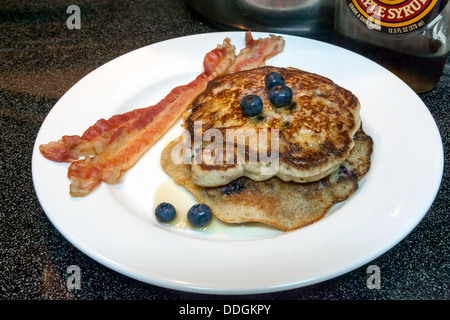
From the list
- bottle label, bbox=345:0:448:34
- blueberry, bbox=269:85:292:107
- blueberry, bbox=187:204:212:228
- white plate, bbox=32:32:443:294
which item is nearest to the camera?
white plate, bbox=32:32:443:294

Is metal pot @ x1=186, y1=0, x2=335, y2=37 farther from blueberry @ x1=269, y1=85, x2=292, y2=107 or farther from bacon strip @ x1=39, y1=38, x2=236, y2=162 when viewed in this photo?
blueberry @ x1=269, y1=85, x2=292, y2=107

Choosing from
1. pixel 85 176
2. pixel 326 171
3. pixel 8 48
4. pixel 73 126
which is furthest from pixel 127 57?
pixel 326 171

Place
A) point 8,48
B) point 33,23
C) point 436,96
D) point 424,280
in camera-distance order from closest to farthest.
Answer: point 424,280, point 436,96, point 8,48, point 33,23

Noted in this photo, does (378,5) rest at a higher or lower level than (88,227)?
higher

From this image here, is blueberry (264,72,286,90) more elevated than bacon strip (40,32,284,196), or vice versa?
blueberry (264,72,286,90)

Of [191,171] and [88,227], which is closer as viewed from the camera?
[88,227]

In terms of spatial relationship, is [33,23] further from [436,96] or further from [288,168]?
[436,96]

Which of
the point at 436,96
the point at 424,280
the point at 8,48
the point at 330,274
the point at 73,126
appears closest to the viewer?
the point at 330,274

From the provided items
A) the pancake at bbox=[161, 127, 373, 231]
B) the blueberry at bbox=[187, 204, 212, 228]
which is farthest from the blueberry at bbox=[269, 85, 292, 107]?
the blueberry at bbox=[187, 204, 212, 228]

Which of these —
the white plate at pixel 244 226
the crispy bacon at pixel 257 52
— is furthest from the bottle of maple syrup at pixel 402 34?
the crispy bacon at pixel 257 52
